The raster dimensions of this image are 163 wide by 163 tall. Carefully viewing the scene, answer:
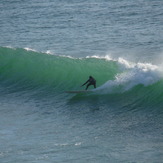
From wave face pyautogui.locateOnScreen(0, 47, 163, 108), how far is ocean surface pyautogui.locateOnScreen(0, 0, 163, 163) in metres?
0.05

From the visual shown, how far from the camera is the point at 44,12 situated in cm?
4906

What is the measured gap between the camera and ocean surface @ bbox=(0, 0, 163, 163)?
20875mm

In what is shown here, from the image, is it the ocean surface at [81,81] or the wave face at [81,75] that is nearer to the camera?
the ocean surface at [81,81]

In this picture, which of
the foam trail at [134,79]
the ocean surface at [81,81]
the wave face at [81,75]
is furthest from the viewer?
the foam trail at [134,79]

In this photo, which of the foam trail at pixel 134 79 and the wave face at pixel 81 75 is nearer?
the wave face at pixel 81 75

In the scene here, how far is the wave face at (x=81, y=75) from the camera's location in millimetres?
27625

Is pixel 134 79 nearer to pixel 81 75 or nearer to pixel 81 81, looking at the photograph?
pixel 81 81

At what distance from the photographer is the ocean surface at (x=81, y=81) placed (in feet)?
68.5

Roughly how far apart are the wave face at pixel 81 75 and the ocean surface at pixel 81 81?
0.05 m

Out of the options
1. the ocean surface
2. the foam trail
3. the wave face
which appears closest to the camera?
the ocean surface

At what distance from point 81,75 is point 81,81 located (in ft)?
2.54

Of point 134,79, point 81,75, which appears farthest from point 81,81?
point 134,79

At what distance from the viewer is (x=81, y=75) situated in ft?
102

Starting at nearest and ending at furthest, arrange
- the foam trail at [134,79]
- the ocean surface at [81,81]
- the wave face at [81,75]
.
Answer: the ocean surface at [81,81], the wave face at [81,75], the foam trail at [134,79]
